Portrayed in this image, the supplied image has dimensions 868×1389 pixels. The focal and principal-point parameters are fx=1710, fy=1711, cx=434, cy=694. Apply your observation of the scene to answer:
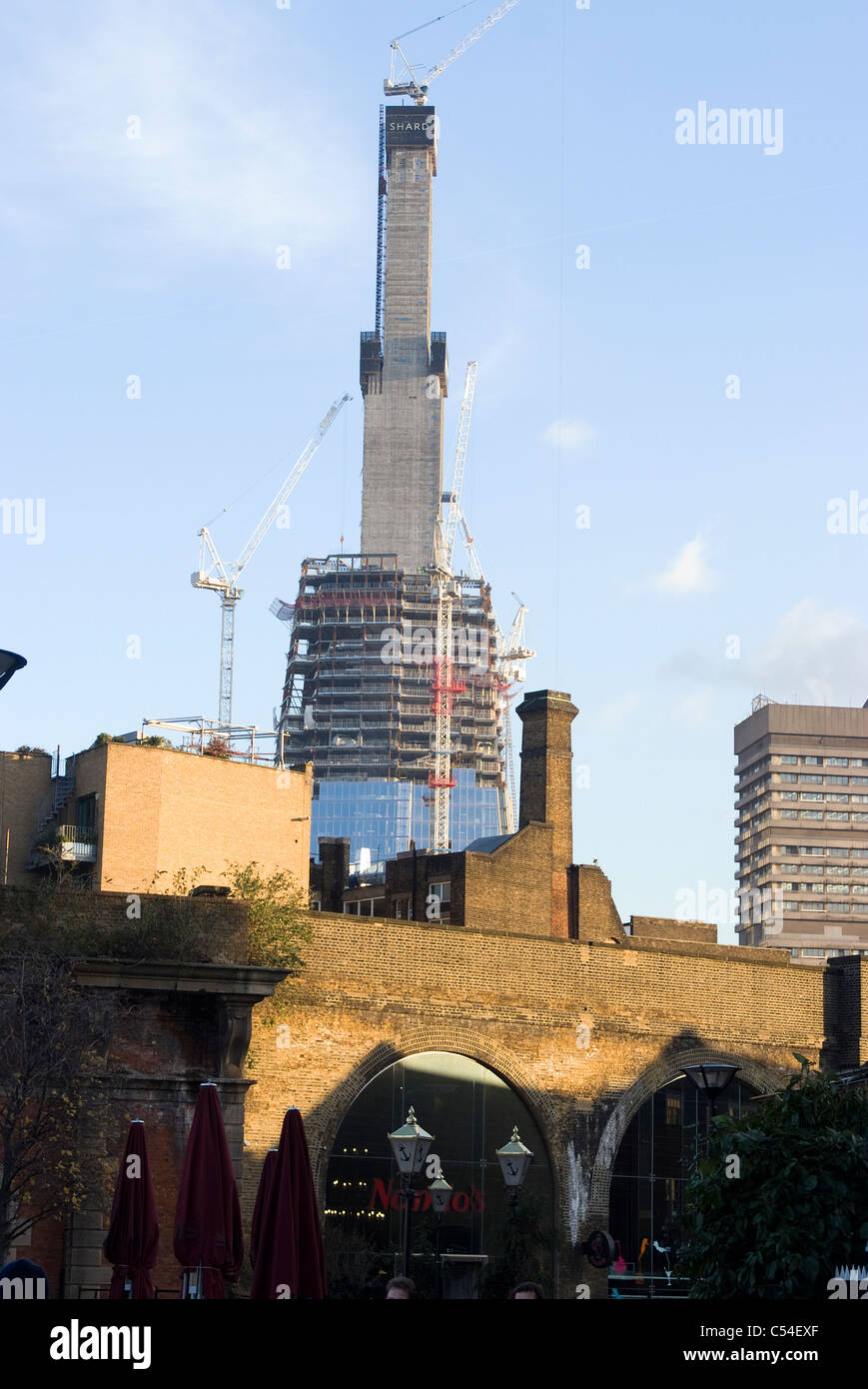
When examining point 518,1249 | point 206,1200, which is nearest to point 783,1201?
point 206,1200

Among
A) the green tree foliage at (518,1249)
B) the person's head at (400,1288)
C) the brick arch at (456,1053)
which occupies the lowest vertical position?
the green tree foliage at (518,1249)

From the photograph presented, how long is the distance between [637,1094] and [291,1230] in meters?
21.2

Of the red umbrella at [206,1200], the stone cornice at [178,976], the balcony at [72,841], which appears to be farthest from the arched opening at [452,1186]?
the balcony at [72,841]

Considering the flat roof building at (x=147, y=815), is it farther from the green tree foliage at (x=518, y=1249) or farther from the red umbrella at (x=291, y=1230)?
the red umbrella at (x=291, y=1230)

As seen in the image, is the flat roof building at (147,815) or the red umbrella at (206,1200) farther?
the flat roof building at (147,815)

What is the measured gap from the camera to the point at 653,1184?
38406 mm

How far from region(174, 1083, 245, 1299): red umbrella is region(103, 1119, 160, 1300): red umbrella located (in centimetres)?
78

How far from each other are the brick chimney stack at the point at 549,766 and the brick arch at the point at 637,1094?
10.9 m

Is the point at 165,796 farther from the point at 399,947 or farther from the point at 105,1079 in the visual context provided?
the point at 105,1079

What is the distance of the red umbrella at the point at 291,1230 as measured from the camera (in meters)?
18.5

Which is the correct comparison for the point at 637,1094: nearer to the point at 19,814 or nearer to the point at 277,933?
the point at 277,933

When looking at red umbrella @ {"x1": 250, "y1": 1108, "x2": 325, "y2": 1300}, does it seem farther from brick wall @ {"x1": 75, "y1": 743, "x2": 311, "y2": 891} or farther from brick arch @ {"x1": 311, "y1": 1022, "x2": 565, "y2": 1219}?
brick wall @ {"x1": 75, "y1": 743, "x2": 311, "y2": 891}
